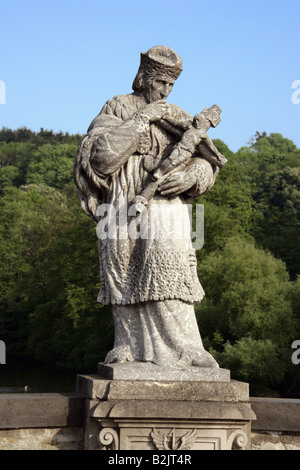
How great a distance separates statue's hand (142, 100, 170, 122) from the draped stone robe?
6 cm

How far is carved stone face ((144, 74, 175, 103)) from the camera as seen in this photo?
7.47 metres

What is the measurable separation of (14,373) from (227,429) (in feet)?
97.0

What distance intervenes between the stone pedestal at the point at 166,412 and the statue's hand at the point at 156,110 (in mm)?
2193

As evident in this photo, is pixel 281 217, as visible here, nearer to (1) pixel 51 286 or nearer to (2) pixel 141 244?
(1) pixel 51 286

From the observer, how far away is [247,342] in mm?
28000

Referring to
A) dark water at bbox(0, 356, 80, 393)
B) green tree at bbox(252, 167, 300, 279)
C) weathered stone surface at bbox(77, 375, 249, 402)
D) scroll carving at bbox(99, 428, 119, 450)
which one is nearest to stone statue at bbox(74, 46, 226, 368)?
weathered stone surface at bbox(77, 375, 249, 402)

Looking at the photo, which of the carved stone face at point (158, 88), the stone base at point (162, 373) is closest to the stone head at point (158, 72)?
the carved stone face at point (158, 88)

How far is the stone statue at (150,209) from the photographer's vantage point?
Result: 6.86m

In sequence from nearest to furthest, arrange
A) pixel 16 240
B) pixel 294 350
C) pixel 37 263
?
pixel 294 350
pixel 37 263
pixel 16 240

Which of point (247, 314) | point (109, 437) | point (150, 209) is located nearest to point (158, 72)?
point (150, 209)

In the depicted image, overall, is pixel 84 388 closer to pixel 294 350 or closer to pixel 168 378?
pixel 168 378

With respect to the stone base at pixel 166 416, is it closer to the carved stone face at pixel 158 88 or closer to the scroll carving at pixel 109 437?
the scroll carving at pixel 109 437

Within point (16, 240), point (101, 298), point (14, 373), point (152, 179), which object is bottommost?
point (14, 373)

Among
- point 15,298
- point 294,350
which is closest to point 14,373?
point 15,298
